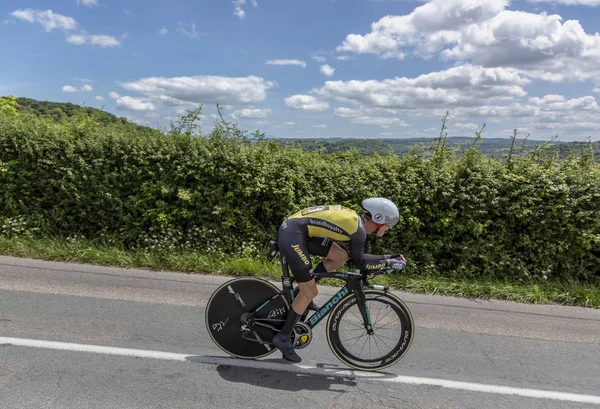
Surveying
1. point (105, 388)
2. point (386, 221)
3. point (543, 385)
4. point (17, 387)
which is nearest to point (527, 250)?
point (543, 385)

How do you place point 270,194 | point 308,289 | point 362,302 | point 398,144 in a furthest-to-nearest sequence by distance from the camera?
point 398,144 < point 270,194 < point 362,302 < point 308,289

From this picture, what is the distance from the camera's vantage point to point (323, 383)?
358 cm

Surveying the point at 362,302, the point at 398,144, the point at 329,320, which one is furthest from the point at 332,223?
the point at 398,144

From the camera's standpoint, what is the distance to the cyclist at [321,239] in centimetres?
355

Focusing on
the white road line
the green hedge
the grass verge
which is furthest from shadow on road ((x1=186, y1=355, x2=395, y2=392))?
the green hedge

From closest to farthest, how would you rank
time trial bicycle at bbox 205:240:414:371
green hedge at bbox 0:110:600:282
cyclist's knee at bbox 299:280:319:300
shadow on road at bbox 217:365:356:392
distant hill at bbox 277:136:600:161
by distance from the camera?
shadow on road at bbox 217:365:356:392 < cyclist's knee at bbox 299:280:319:300 < time trial bicycle at bbox 205:240:414:371 < green hedge at bbox 0:110:600:282 < distant hill at bbox 277:136:600:161

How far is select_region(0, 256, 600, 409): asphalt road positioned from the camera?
330 centimetres

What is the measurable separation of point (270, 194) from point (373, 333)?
12.1 ft

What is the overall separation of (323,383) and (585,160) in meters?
6.24

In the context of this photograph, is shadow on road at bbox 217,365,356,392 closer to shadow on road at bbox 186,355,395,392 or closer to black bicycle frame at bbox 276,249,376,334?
shadow on road at bbox 186,355,395,392

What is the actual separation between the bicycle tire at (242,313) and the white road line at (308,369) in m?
0.12

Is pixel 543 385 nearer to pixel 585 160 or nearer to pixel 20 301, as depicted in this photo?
pixel 585 160

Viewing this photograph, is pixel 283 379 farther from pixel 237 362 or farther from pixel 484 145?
pixel 484 145

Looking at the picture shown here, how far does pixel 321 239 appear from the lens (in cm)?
377
